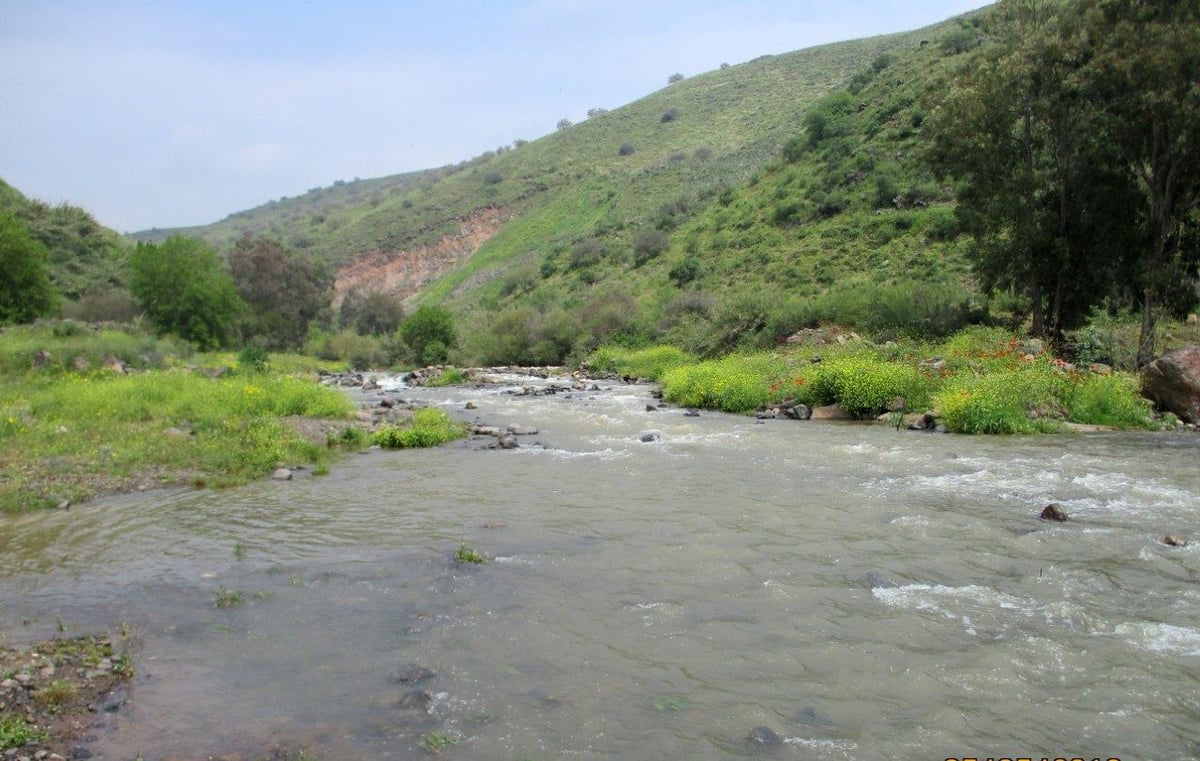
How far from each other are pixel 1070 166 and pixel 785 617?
21.4m

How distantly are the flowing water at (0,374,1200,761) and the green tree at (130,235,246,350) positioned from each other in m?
31.4

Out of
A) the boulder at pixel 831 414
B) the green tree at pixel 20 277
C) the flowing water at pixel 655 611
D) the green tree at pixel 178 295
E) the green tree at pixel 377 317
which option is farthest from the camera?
the green tree at pixel 377 317

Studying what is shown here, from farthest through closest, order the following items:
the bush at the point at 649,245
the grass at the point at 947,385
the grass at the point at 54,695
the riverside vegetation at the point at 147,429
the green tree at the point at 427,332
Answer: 1. the bush at the point at 649,245
2. the green tree at the point at 427,332
3. the grass at the point at 947,385
4. the riverside vegetation at the point at 147,429
5. the grass at the point at 54,695

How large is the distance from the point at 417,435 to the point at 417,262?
7786 centimetres

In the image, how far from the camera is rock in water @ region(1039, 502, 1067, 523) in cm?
925

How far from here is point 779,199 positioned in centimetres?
5081

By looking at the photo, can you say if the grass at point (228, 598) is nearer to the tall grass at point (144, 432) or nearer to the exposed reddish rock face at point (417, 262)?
the tall grass at point (144, 432)

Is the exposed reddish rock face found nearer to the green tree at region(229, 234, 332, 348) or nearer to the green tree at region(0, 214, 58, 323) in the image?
the green tree at region(229, 234, 332, 348)

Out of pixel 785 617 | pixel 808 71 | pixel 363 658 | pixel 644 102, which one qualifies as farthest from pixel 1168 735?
pixel 644 102

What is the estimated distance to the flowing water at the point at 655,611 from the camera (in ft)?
16.6

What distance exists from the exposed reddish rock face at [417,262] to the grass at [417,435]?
72086 millimetres

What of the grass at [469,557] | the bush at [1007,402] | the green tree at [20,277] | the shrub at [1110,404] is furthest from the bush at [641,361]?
the green tree at [20,277]

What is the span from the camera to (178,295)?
1556 inches

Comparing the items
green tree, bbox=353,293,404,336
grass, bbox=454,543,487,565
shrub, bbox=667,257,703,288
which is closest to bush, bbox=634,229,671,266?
shrub, bbox=667,257,703,288
